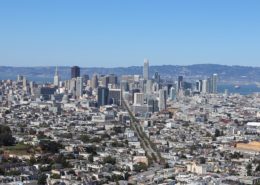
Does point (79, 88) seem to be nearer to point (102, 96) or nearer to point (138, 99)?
point (102, 96)

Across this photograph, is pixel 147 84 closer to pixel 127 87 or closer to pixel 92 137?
pixel 127 87

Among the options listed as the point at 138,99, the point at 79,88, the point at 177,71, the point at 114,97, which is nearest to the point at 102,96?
the point at 114,97

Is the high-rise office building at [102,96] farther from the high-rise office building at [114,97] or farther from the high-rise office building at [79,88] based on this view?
the high-rise office building at [79,88]

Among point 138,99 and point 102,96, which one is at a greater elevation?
point 102,96

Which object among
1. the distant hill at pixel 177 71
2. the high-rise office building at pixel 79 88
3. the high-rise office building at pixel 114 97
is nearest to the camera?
the high-rise office building at pixel 114 97

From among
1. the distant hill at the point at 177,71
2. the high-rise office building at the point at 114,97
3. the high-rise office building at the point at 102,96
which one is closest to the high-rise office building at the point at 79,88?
the high-rise office building at the point at 114,97

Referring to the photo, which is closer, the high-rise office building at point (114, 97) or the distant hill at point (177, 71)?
the high-rise office building at point (114, 97)

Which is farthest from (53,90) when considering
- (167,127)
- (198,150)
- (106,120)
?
(198,150)

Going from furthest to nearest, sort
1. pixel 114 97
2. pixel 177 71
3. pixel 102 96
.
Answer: pixel 177 71 → pixel 114 97 → pixel 102 96

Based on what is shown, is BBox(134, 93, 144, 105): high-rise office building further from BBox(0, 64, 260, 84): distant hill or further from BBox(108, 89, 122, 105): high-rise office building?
BBox(0, 64, 260, 84): distant hill
